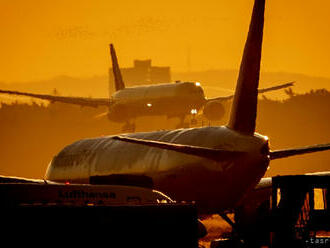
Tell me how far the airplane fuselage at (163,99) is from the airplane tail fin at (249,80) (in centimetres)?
7775

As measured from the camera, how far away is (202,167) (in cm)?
4644

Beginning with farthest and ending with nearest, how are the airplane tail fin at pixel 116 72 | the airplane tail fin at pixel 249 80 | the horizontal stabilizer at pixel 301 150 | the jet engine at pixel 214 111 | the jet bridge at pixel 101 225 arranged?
the airplane tail fin at pixel 116 72, the jet engine at pixel 214 111, the airplane tail fin at pixel 249 80, the horizontal stabilizer at pixel 301 150, the jet bridge at pixel 101 225

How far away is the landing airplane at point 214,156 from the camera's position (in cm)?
4603

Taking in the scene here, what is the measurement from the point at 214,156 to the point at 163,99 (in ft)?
282

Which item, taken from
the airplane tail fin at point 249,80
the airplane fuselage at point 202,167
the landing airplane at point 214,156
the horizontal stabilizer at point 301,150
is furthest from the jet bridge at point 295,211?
the airplane tail fin at point 249,80

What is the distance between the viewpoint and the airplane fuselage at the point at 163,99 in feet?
428

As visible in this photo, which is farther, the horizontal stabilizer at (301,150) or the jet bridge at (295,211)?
the horizontal stabilizer at (301,150)

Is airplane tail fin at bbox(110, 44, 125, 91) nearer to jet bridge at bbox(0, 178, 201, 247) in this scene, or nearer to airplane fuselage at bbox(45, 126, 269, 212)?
airplane fuselage at bbox(45, 126, 269, 212)

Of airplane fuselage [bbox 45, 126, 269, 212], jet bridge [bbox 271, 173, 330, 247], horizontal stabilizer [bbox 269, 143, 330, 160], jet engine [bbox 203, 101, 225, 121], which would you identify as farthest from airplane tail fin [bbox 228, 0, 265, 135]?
jet engine [bbox 203, 101, 225, 121]

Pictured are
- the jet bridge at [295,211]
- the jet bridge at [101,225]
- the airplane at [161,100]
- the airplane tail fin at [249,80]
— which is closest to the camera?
the jet bridge at [101,225]

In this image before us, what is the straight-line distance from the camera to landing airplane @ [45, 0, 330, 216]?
1812 inches

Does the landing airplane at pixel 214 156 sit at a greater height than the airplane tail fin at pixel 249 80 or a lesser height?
lesser

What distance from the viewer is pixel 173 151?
48688 mm

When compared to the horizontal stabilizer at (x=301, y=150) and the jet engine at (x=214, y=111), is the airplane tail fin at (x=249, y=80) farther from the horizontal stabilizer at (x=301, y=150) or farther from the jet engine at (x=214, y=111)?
the jet engine at (x=214, y=111)
